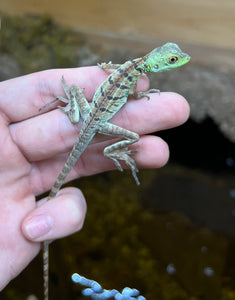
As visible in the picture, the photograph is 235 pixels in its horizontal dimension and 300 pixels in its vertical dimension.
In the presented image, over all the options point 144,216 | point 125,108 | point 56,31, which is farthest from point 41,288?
point 56,31

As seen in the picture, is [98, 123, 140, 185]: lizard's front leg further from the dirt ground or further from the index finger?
the dirt ground

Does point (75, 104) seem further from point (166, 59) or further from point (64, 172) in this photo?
point (166, 59)

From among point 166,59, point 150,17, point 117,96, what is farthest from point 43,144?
point 150,17

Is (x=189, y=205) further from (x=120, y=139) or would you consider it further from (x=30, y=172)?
(x=30, y=172)

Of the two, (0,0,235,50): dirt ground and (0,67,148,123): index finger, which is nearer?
(0,67,148,123): index finger

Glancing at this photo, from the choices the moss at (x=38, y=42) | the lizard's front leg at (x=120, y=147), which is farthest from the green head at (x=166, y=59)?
the moss at (x=38, y=42)

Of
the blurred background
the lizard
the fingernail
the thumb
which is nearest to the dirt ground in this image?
the blurred background
